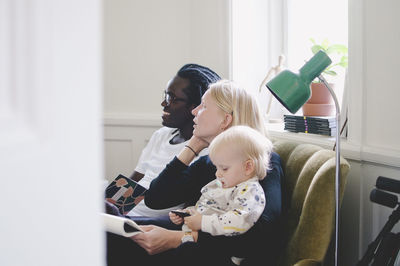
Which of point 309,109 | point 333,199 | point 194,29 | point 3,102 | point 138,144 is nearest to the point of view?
point 3,102

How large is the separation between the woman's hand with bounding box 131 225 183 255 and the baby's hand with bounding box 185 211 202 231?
8cm

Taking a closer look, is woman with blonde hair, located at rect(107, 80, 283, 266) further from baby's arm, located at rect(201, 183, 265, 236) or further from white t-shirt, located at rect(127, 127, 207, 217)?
white t-shirt, located at rect(127, 127, 207, 217)

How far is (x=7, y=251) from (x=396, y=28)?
1.50 meters

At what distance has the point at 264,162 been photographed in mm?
1446

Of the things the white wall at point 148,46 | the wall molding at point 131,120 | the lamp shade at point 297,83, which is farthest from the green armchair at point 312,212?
the wall molding at point 131,120

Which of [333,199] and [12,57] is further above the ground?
[12,57]

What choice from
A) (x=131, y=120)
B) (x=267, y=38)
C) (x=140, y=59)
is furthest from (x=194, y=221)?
(x=140, y=59)

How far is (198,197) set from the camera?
1.75 metres

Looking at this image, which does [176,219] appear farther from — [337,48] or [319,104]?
[337,48]

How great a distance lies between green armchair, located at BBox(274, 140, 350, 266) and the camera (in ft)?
4.50

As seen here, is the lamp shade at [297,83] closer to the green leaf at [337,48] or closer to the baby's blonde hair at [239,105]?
the baby's blonde hair at [239,105]

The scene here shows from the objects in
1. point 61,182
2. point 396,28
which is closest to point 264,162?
point 396,28

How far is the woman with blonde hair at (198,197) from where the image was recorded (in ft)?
4.51

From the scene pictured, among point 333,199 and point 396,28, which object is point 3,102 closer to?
point 333,199
